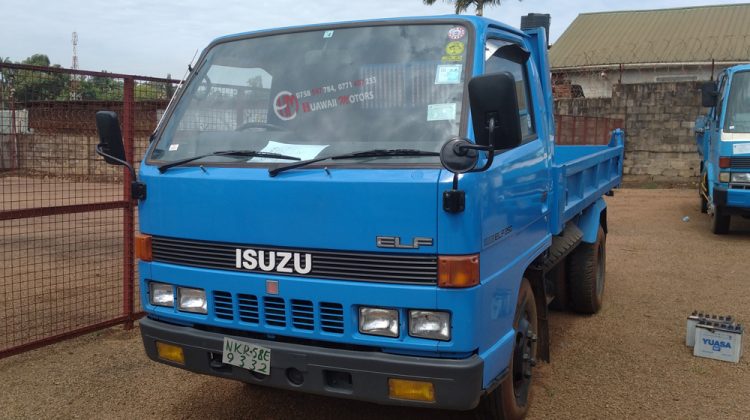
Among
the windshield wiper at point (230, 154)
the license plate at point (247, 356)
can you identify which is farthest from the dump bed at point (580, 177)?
the license plate at point (247, 356)

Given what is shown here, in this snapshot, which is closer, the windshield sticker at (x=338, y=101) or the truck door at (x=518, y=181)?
the truck door at (x=518, y=181)

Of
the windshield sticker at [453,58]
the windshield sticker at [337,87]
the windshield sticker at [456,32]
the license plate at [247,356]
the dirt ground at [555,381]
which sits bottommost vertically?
the dirt ground at [555,381]

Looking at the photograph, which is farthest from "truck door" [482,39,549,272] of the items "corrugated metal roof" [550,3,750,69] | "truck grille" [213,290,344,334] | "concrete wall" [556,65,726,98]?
"corrugated metal roof" [550,3,750,69]

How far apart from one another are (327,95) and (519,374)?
1.92 meters

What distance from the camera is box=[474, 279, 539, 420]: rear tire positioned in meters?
3.61

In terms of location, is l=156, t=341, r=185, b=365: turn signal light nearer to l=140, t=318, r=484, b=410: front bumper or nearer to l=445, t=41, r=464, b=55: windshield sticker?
l=140, t=318, r=484, b=410: front bumper

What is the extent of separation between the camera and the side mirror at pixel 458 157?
2.85 meters

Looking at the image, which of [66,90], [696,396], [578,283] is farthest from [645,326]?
[66,90]

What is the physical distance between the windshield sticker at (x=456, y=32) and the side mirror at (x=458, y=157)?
80cm

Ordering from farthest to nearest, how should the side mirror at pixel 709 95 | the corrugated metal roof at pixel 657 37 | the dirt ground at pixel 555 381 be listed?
the corrugated metal roof at pixel 657 37 → the side mirror at pixel 709 95 → the dirt ground at pixel 555 381

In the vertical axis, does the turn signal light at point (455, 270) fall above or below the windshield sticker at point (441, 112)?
below

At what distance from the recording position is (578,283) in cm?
602

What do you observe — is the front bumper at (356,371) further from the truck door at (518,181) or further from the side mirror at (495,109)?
the side mirror at (495,109)

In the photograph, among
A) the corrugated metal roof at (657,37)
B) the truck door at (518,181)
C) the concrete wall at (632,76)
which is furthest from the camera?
the corrugated metal roof at (657,37)
